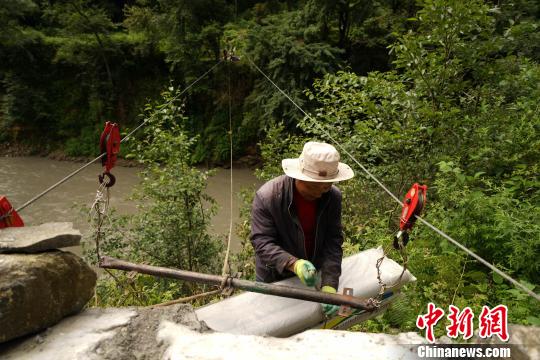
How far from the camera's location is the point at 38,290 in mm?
1271

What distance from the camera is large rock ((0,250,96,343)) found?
120 cm

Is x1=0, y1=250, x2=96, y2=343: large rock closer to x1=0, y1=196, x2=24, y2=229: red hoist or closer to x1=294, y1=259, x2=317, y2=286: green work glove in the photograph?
x1=0, y1=196, x2=24, y2=229: red hoist

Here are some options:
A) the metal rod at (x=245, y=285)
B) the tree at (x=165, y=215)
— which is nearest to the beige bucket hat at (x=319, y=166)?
the metal rod at (x=245, y=285)

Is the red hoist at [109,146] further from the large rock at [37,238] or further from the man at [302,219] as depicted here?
the man at [302,219]

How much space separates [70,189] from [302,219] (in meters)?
9.97

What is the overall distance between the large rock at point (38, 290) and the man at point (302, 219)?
3.03ft

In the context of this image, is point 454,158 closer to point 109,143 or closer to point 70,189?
point 109,143

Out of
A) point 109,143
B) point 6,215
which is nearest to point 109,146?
point 109,143

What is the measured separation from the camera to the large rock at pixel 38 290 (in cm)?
120

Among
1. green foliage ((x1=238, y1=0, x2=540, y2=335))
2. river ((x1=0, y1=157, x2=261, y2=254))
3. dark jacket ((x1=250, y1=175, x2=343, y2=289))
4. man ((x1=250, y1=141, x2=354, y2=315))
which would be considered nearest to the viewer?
man ((x1=250, y1=141, x2=354, y2=315))

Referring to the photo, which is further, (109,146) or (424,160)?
(424,160)

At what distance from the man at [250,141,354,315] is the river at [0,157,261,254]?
4.96 meters

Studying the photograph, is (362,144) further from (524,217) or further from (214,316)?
(214,316)

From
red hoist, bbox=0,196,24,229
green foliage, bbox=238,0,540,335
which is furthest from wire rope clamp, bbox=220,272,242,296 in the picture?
green foliage, bbox=238,0,540,335
